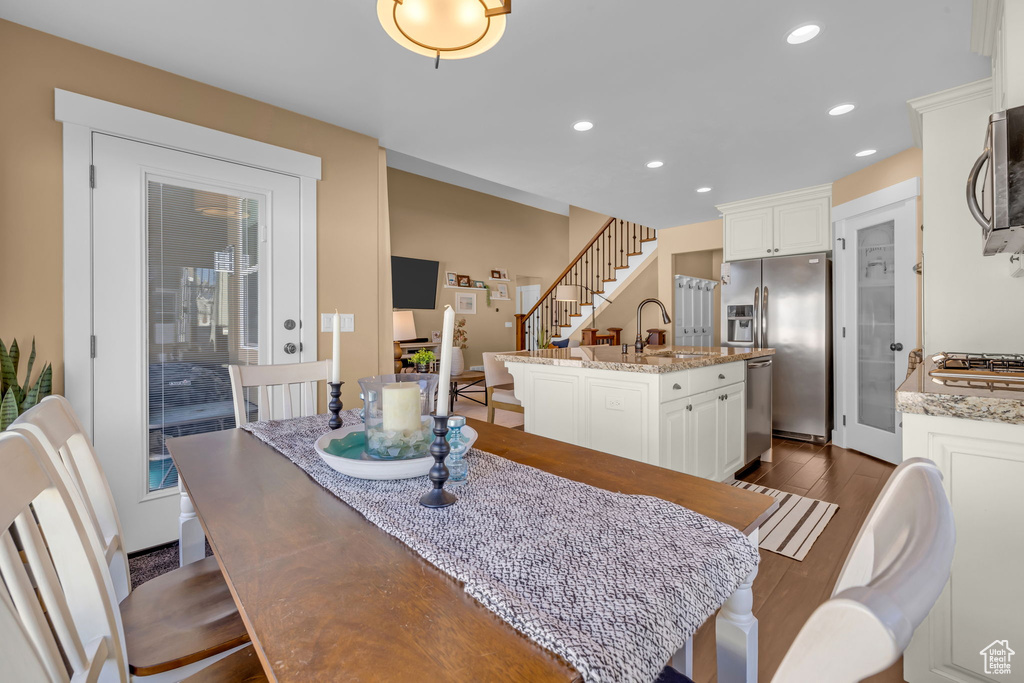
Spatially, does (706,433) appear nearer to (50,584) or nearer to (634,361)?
(634,361)

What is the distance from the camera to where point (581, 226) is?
372 inches

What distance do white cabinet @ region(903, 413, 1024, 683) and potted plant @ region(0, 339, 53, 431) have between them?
9.85 ft

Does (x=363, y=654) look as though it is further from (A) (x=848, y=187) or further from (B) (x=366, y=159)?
(A) (x=848, y=187)

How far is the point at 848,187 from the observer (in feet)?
13.2

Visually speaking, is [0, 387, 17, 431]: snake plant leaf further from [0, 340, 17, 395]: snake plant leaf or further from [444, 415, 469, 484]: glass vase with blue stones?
[444, 415, 469, 484]: glass vase with blue stones

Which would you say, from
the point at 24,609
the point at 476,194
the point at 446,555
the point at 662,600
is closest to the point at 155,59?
the point at 24,609

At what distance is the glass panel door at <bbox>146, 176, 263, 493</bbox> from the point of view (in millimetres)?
2328

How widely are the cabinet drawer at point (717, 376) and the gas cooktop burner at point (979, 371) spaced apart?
1023 millimetres

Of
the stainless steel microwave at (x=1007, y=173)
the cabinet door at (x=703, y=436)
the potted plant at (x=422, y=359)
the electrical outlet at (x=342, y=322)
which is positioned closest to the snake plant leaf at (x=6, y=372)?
the electrical outlet at (x=342, y=322)

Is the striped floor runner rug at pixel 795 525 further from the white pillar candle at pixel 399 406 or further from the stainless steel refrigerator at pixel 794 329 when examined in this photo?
the white pillar candle at pixel 399 406

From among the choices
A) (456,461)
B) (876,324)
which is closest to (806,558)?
(456,461)

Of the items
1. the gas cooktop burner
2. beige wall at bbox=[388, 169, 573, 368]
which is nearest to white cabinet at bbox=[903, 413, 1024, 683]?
the gas cooktop burner

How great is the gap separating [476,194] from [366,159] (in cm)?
478
